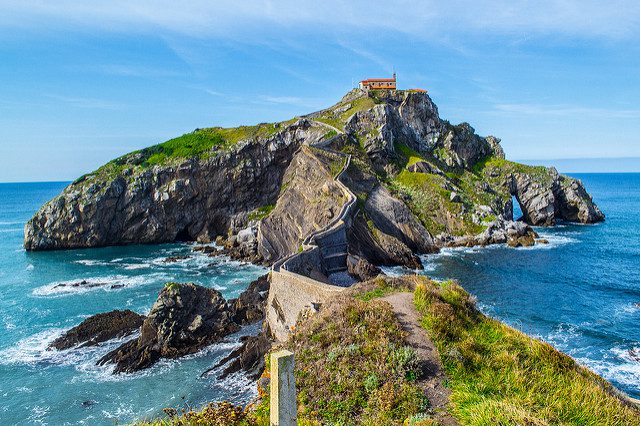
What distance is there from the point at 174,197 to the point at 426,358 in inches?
2690

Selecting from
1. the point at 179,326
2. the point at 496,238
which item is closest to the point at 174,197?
the point at 179,326

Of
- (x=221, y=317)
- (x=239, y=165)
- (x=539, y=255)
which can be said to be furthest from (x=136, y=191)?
(x=539, y=255)

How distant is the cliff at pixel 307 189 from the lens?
207 ft

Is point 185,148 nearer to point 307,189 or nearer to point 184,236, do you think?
point 184,236

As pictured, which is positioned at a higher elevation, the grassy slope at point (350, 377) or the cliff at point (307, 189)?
the cliff at point (307, 189)

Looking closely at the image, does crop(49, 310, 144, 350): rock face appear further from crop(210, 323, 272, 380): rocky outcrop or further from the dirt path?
the dirt path

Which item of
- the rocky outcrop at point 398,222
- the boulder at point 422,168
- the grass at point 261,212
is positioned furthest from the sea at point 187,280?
the boulder at point 422,168

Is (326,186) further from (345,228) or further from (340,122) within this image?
(340,122)

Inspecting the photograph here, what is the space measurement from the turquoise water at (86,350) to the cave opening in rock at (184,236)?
1124cm

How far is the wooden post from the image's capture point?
7.09 m

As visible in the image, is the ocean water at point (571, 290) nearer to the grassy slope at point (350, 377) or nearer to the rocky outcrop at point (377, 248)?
the rocky outcrop at point (377, 248)

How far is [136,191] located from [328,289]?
5955cm

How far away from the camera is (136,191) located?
244 ft

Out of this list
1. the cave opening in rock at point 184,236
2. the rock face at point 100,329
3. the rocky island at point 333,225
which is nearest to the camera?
the rocky island at point 333,225
